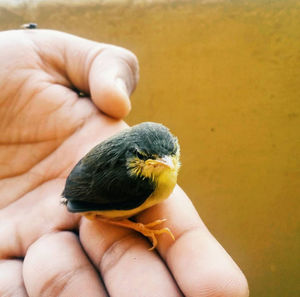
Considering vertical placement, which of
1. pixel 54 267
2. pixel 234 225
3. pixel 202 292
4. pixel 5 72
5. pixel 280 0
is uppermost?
pixel 280 0

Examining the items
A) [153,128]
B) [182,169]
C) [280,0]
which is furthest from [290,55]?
[153,128]

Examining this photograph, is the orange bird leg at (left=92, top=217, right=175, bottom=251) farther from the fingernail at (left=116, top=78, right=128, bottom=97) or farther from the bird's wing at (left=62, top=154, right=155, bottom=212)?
the fingernail at (left=116, top=78, right=128, bottom=97)

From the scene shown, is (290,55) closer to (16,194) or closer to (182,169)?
(182,169)

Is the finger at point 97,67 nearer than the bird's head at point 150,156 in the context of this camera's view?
No

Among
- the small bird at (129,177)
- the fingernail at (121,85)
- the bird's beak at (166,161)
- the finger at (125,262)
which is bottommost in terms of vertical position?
the finger at (125,262)

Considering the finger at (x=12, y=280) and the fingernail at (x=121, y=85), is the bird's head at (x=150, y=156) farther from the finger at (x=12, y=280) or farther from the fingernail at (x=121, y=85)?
the finger at (x=12, y=280)

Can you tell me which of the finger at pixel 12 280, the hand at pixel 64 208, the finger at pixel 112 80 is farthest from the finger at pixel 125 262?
the finger at pixel 112 80

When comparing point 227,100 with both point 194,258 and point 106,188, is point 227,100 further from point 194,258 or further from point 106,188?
point 194,258

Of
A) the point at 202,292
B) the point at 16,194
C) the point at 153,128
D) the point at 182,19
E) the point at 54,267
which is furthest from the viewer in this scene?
the point at 182,19
